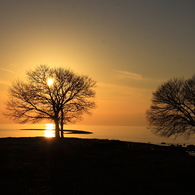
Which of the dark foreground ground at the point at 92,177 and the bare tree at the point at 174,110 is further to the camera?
the bare tree at the point at 174,110

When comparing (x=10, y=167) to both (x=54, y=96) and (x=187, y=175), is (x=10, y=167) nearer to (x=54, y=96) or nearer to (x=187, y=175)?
(x=187, y=175)

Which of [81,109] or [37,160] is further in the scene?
[81,109]

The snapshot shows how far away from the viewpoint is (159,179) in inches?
540

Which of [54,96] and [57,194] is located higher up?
[54,96]

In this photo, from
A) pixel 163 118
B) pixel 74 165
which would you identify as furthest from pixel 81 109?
pixel 74 165

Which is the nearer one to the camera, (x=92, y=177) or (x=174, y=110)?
(x=92, y=177)

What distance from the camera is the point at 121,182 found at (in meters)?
12.9

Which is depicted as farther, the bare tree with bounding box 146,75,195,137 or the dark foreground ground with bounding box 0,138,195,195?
the bare tree with bounding box 146,75,195,137

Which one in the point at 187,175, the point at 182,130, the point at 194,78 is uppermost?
the point at 194,78

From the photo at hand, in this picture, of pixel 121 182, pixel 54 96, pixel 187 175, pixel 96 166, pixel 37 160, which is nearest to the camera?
pixel 121 182

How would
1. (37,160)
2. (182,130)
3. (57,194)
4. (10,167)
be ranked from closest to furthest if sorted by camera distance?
(57,194), (10,167), (37,160), (182,130)

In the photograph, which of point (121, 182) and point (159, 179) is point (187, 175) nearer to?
point (159, 179)

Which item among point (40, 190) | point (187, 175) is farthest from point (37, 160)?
point (187, 175)

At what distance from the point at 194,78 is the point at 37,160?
96.9 ft
